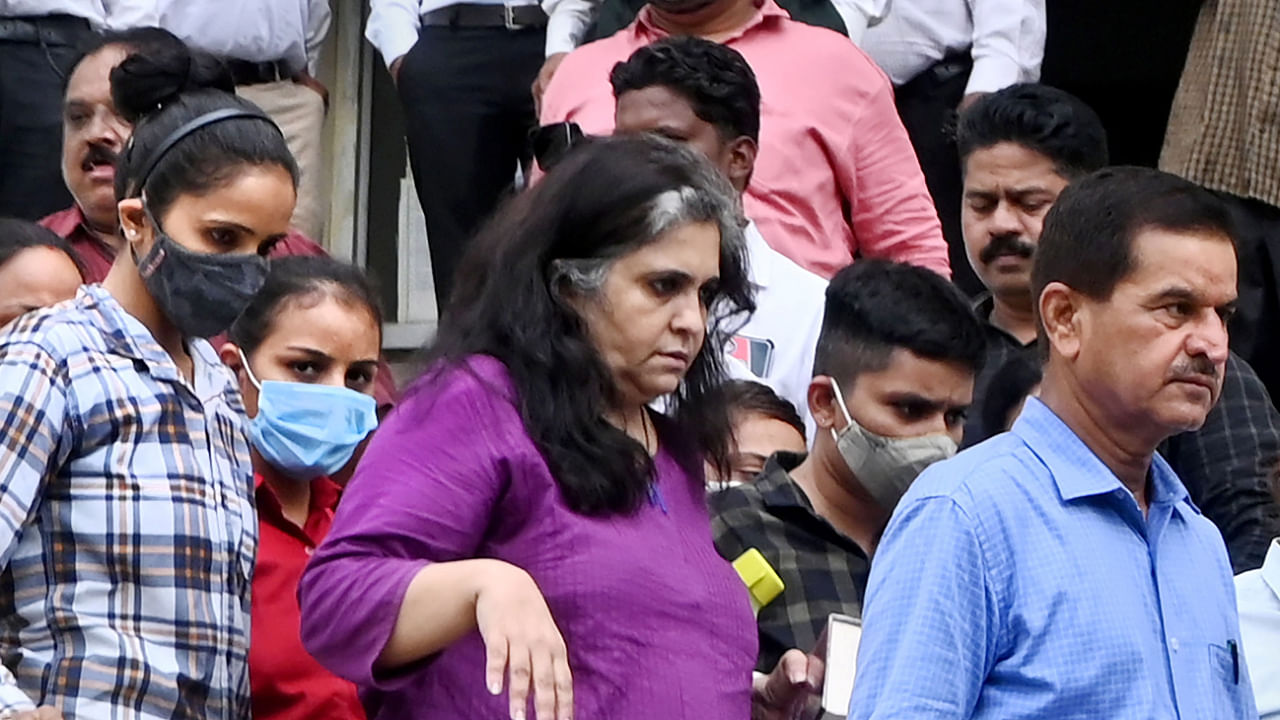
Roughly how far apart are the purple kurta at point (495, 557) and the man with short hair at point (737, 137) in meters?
1.89

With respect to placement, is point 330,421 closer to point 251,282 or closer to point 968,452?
point 251,282

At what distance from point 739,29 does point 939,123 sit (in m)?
0.99

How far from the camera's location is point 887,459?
4168 mm

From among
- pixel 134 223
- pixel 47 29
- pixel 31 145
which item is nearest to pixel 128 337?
pixel 134 223

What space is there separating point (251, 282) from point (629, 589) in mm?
889

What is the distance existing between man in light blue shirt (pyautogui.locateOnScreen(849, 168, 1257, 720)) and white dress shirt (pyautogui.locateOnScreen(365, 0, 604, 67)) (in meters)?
3.28

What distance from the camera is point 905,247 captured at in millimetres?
5555

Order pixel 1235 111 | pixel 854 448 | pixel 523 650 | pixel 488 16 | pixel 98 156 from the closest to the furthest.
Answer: pixel 523 650
pixel 854 448
pixel 98 156
pixel 1235 111
pixel 488 16

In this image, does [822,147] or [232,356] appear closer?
[232,356]

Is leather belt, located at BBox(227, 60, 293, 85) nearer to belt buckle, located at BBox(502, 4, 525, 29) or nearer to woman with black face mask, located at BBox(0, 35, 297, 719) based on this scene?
belt buckle, located at BBox(502, 4, 525, 29)

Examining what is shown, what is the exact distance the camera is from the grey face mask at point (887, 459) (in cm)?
416

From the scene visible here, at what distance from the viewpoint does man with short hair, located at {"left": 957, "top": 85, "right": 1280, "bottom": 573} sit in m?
4.40

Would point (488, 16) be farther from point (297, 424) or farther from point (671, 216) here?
point (671, 216)

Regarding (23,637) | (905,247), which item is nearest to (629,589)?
(23,637)
